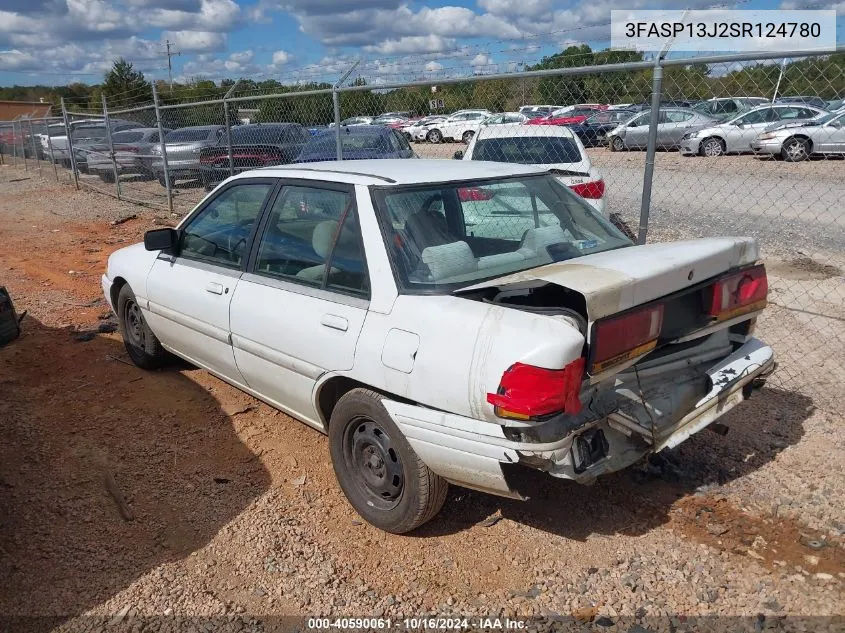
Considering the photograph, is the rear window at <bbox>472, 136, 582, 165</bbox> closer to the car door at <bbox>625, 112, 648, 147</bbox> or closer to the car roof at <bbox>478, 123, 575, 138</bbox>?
the car roof at <bbox>478, 123, 575, 138</bbox>

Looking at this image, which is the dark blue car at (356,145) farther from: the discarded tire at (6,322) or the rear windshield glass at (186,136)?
the discarded tire at (6,322)

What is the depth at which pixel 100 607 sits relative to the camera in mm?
2811

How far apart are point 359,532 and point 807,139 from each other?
1514cm

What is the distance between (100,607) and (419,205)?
2.31m

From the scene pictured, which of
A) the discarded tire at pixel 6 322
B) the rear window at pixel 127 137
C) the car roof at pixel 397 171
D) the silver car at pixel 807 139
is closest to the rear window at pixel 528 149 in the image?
the car roof at pixel 397 171

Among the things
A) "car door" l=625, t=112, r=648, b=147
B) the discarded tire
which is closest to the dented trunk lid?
the discarded tire

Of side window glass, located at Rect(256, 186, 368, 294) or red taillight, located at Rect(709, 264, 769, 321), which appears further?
side window glass, located at Rect(256, 186, 368, 294)

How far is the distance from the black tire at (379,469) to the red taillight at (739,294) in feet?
5.03

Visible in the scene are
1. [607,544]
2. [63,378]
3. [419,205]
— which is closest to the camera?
[607,544]

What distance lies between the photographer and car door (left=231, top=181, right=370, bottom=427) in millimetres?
3195

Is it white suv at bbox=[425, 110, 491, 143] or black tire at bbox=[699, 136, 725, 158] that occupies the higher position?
white suv at bbox=[425, 110, 491, 143]

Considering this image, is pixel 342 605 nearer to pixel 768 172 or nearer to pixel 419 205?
pixel 419 205

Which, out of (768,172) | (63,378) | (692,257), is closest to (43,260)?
(63,378)

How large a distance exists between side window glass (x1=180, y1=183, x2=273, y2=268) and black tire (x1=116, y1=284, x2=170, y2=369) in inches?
36.7
